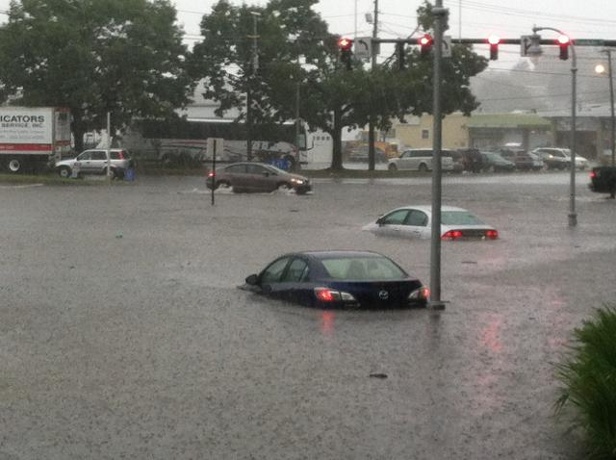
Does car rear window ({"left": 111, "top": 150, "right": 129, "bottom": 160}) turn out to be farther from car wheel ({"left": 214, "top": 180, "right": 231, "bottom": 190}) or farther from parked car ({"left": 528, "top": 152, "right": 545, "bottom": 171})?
parked car ({"left": 528, "top": 152, "right": 545, "bottom": 171})

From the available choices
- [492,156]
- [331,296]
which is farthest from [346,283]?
[492,156]

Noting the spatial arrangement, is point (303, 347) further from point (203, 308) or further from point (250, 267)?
point (250, 267)

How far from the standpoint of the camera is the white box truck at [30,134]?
7425 cm

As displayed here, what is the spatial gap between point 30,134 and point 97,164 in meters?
4.73

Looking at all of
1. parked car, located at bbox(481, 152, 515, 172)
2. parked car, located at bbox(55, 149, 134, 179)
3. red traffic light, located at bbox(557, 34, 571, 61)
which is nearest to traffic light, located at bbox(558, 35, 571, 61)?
red traffic light, located at bbox(557, 34, 571, 61)

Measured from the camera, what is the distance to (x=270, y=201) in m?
55.2

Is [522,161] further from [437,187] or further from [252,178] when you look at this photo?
[437,187]

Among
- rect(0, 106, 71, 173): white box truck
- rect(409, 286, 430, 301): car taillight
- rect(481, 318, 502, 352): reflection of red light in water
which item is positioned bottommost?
rect(481, 318, 502, 352): reflection of red light in water

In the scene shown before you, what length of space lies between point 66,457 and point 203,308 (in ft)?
39.0

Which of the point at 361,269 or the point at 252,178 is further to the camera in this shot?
the point at 252,178

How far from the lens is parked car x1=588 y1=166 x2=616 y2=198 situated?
59.5 m

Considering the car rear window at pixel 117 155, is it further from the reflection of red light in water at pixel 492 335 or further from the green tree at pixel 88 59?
the reflection of red light in water at pixel 492 335

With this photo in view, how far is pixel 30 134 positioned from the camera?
74.3m

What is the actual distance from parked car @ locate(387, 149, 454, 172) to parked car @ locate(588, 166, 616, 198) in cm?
2678
